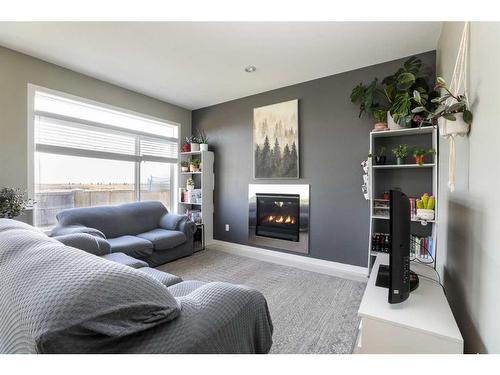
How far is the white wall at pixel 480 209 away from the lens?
917 mm

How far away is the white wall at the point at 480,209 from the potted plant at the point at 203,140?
136 inches

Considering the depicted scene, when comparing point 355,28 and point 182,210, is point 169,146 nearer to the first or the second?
point 182,210

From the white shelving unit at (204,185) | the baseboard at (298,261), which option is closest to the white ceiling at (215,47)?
the white shelving unit at (204,185)

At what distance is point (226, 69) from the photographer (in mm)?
3008

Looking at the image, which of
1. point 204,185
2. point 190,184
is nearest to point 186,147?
point 190,184

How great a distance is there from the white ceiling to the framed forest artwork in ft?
1.48

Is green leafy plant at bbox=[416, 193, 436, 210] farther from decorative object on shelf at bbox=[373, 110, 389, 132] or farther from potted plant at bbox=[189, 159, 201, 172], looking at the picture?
potted plant at bbox=[189, 159, 201, 172]

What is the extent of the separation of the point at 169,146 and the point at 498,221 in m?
4.33

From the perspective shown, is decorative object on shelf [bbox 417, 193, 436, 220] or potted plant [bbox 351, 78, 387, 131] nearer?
decorative object on shelf [bbox 417, 193, 436, 220]

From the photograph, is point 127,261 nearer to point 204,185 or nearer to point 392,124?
point 204,185

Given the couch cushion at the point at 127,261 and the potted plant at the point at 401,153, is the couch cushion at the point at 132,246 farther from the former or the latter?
the potted plant at the point at 401,153

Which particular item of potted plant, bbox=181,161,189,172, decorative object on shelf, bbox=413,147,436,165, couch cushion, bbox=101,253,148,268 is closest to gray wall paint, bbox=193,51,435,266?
decorative object on shelf, bbox=413,147,436,165

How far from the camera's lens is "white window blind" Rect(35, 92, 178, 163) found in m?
2.94
